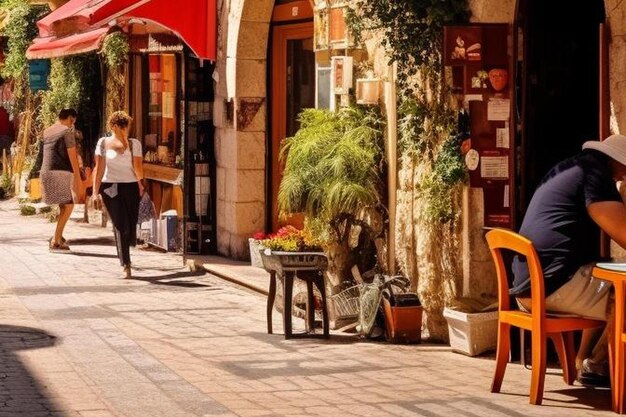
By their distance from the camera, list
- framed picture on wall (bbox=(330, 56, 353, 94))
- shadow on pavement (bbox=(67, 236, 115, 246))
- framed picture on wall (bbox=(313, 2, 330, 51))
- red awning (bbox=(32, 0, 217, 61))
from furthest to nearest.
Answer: shadow on pavement (bbox=(67, 236, 115, 246)) < red awning (bbox=(32, 0, 217, 61)) < framed picture on wall (bbox=(313, 2, 330, 51)) < framed picture on wall (bbox=(330, 56, 353, 94))

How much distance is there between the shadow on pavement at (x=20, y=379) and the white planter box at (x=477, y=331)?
2.77 metres

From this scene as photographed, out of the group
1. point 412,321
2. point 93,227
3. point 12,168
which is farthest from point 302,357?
point 12,168

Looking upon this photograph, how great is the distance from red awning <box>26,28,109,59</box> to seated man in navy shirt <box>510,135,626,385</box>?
33.3 ft

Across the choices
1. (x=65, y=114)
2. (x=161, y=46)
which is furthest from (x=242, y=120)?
(x=65, y=114)

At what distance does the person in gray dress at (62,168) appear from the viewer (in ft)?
57.1

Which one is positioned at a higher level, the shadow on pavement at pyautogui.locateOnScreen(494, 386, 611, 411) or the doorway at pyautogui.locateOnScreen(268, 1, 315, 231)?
the doorway at pyautogui.locateOnScreen(268, 1, 315, 231)

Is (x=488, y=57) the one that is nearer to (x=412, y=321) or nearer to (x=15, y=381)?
(x=412, y=321)

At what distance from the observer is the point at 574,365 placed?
361 inches

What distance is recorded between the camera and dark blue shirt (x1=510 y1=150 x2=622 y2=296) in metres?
8.41

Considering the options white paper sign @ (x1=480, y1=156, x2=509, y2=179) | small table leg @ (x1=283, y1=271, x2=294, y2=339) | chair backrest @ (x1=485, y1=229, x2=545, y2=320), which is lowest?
small table leg @ (x1=283, y1=271, x2=294, y2=339)

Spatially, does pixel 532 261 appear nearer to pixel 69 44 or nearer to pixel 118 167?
pixel 118 167

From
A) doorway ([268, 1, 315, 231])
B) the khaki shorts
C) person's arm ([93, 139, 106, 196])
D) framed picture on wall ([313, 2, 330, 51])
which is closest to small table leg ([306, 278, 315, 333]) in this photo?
framed picture on wall ([313, 2, 330, 51])

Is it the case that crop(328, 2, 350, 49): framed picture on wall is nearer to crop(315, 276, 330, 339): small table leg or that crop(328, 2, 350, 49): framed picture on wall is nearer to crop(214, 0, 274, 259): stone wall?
crop(315, 276, 330, 339): small table leg

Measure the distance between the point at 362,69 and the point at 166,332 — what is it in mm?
2750
